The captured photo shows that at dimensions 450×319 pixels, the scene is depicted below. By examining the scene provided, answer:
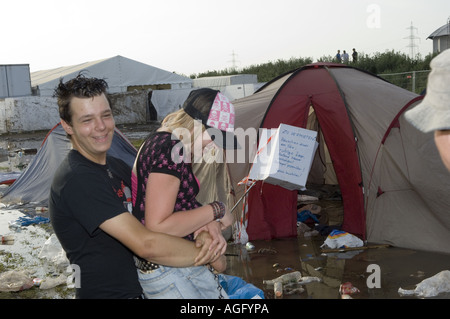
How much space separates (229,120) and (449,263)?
443 centimetres

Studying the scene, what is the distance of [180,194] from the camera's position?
2.40 metres

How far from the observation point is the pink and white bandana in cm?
247

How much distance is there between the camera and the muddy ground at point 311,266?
5.42 metres

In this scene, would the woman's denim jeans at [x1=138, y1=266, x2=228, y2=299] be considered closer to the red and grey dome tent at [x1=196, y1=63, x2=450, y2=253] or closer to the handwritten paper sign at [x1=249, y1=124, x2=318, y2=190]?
the handwritten paper sign at [x1=249, y1=124, x2=318, y2=190]

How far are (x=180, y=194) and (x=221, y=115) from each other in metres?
0.43

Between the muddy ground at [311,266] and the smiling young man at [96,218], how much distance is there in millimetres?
3370

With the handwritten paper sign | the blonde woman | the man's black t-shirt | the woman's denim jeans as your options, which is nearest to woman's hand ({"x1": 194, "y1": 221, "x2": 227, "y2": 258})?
the blonde woman

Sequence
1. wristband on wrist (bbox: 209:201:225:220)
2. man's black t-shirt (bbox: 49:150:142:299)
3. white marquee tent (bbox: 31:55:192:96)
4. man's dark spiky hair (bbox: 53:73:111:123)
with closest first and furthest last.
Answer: man's black t-shirt (bbox: 49:150:142:299), man's dark spiky hair (bbox: 53:73:111:123), wristband on wrist (bbox: 209:201:225:220), white marquee tent (bbox: 31:55:192:96)

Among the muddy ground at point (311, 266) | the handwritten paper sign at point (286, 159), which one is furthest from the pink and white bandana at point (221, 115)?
the handwritten paper sign at point (286, 159)

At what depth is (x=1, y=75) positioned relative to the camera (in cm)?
3266

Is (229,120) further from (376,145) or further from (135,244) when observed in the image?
(376,145)

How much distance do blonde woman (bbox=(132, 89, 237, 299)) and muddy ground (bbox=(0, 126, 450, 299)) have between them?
3.14 metres
